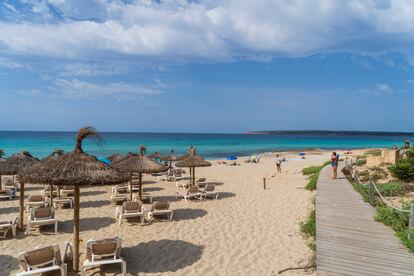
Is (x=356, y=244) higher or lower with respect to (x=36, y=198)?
higher

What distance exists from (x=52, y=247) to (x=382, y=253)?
585 cm

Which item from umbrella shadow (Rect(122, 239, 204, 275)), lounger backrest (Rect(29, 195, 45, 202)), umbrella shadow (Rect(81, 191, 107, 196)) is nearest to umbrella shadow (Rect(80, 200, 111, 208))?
lounger backrest (Rect(29, 195, 45, 202))

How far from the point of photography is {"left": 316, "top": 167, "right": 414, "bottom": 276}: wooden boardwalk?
16.3ft

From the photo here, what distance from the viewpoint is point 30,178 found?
6.36 meters

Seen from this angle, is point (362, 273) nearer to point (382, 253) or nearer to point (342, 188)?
→ point (382, 253)

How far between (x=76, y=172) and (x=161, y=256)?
2.56 metres

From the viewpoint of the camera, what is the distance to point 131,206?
941 cm

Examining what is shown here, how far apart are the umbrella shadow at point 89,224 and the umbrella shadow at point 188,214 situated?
6.52ft

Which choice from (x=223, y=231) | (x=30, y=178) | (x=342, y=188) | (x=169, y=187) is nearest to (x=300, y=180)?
(x=342, y=188)

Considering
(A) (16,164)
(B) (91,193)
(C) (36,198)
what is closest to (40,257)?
(A) (16,164)

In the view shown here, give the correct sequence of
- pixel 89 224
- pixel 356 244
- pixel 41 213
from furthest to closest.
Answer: pixel 89 224, pixel 41 213, pixel 356 244

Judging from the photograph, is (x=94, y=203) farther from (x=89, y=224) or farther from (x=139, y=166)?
(x=89, y=224)

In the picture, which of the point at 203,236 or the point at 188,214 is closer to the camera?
the point at 203,236

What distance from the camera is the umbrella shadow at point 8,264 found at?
6230 millimetres
